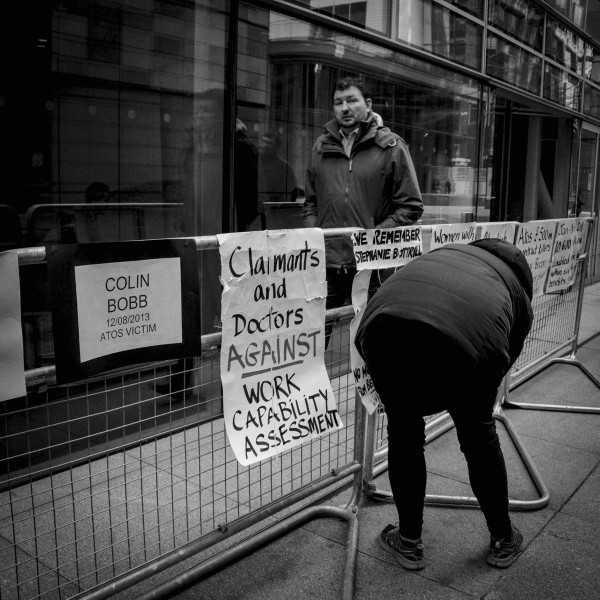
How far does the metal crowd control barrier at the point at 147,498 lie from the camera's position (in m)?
2.72

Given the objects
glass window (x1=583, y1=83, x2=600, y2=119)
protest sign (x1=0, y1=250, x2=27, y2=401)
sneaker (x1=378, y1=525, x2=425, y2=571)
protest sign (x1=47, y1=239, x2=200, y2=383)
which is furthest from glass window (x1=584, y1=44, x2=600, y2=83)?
protest sign (x1=0, y1=250, x2=27, y2=401)

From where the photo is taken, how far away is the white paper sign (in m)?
2.34

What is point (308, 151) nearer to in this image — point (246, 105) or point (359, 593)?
point (246, 105)

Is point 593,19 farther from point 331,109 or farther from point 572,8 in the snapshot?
point 331,109

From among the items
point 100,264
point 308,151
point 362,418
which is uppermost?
point 308,151

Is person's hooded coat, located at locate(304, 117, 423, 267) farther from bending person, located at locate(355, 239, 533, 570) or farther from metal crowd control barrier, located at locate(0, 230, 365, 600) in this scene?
bending person, located at locate(355, 239, 533, 570)

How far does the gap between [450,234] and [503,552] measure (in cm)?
180

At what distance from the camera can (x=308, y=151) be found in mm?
5715

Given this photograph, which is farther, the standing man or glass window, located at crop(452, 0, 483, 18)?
glass window, located at crop(452, 0, 483, 18)

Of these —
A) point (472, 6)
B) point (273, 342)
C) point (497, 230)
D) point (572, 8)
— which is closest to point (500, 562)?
point (273, 342)

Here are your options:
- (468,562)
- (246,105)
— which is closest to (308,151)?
(246,105)

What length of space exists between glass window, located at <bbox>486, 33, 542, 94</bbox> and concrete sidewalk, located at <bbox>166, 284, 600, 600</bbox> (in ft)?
16.9

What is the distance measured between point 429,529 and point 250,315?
157 centimetres

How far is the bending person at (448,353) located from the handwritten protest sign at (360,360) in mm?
410
